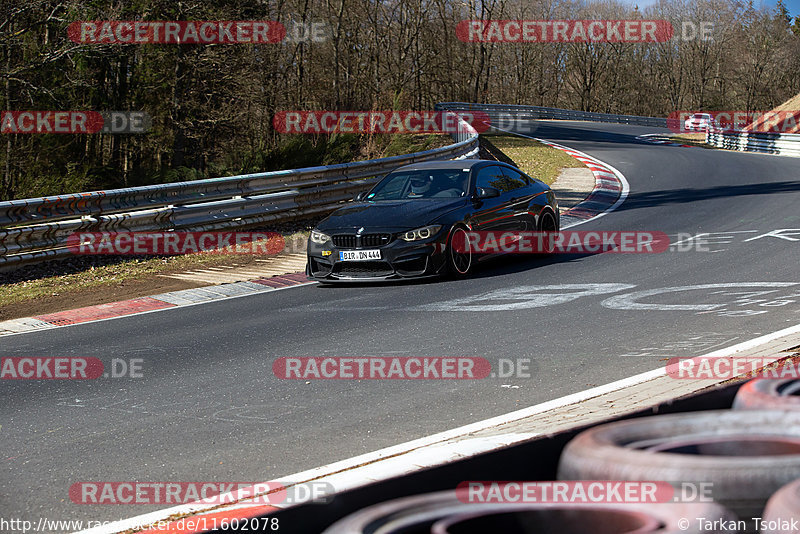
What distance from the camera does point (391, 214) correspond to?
11.0m

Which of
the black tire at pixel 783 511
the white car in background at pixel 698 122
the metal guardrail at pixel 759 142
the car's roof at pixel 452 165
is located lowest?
the black tire at pixel 783 511

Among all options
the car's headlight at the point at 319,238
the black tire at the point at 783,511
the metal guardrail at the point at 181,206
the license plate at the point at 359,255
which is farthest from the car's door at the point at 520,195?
the black tire at the point at 783,511

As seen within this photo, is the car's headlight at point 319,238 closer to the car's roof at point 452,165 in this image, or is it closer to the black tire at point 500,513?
the car's roof at point 452,165

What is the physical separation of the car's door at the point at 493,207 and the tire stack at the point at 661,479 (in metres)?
8.24

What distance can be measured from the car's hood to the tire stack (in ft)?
24.9

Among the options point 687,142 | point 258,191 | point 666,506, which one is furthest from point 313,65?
point 666,506

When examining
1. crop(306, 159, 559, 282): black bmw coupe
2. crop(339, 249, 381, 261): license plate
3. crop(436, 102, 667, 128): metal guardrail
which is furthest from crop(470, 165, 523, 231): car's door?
crop(436, 102, 667, 128): metal guardrail

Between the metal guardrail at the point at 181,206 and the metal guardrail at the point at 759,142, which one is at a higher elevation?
the metal guardrail at the point at 759,142

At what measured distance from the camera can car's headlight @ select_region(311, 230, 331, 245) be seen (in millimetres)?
10859

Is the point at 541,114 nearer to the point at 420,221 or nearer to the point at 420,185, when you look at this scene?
the point at 420,185

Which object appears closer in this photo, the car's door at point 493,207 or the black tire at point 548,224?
the car's door at point 493,207

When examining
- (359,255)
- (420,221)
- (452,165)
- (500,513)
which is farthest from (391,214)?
(500,513)

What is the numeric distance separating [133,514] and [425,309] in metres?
5.39

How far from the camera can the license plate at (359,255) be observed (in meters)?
10.6
